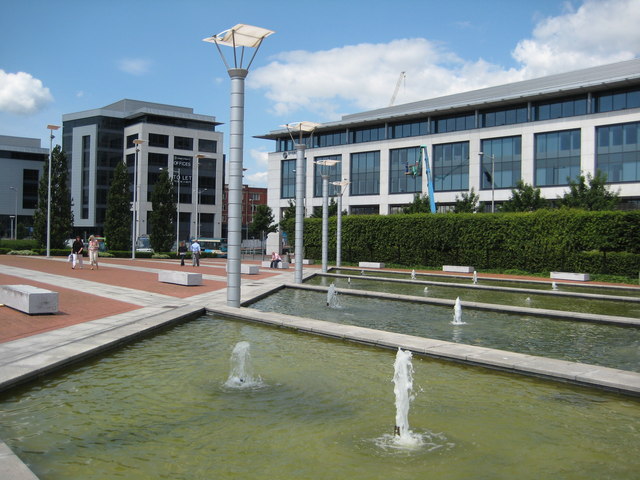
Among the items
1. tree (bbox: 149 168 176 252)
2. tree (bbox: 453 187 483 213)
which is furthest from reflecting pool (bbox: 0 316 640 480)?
tree (bbox: 149 168 176 252)

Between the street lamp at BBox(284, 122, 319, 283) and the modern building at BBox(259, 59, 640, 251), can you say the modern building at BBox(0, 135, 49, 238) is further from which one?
the street lamp at BBox(284, 122, 319, 283)

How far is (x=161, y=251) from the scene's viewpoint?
54.6 meters

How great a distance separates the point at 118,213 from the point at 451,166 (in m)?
34.0

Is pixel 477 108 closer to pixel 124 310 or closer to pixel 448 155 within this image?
pixel 448 155

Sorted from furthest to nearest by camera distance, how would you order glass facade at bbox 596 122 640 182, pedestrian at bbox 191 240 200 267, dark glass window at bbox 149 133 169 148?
dark glass window at bbox 149 133 169 148, glass facade at bbox 596 122 640 182, pedestrian at bbox 191 240 200 267

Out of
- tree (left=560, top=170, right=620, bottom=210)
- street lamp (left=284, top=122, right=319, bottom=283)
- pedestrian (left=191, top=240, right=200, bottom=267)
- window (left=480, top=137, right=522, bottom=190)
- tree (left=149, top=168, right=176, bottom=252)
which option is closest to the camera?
street lamp (left=284, top=122, right=319, bottom=283)

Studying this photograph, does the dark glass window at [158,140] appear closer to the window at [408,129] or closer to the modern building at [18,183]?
the modern building at [18,183]

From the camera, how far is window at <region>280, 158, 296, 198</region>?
246 ft

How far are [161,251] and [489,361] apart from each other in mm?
48928

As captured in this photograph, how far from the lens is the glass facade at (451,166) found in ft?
191

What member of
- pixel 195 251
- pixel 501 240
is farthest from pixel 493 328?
pixel 195 251

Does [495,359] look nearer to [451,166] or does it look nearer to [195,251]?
[195,251]

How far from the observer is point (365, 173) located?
66.8m

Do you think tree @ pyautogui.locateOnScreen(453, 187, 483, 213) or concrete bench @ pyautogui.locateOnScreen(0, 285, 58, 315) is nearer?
concrete bench @ pyautogui.locateOnScreen(0, 285, 58, 315)
